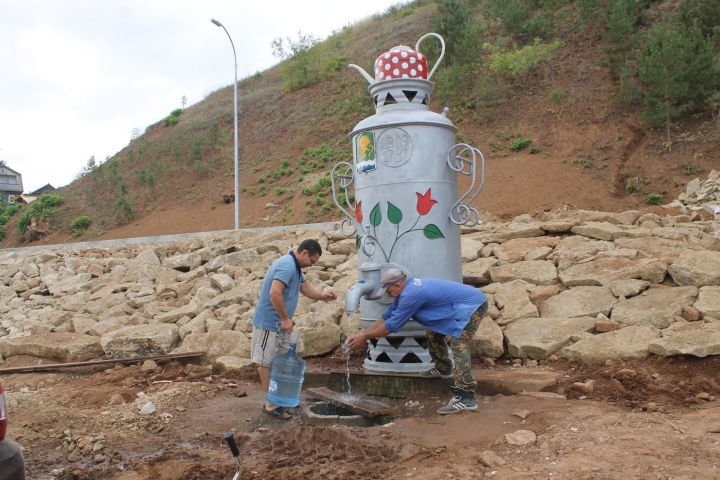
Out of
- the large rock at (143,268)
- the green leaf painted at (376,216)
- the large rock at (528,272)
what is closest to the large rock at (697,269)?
the large rock at (528,272)

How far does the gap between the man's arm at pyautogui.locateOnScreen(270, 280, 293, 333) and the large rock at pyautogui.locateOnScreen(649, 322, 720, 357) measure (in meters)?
3.23

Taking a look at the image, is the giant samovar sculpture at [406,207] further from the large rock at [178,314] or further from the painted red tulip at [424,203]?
the large rock at [178,314]

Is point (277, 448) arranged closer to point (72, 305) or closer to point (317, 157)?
point (72, 305)

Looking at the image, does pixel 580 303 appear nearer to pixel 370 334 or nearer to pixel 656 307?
pixel 656 307

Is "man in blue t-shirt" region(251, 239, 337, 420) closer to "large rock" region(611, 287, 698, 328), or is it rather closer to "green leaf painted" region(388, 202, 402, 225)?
→ "green leaf painted" region(388, 202, 402, 225)

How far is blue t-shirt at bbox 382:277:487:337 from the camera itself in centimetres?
459

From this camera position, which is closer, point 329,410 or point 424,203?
point 329,410

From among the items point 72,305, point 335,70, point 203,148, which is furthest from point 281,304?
point 335,70

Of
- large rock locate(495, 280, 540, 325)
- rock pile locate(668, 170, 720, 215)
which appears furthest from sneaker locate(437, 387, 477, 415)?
rock pile locate(668, 170, 720, 215)

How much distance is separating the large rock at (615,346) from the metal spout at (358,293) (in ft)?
6.49

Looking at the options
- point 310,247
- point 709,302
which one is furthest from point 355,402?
point 709,302

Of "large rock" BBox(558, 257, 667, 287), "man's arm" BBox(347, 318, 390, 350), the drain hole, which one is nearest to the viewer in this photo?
"man's arm" BBox(347, 318, 390, 350)

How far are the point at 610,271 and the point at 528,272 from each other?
3.18 feet

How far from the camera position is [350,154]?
23.5 metres
